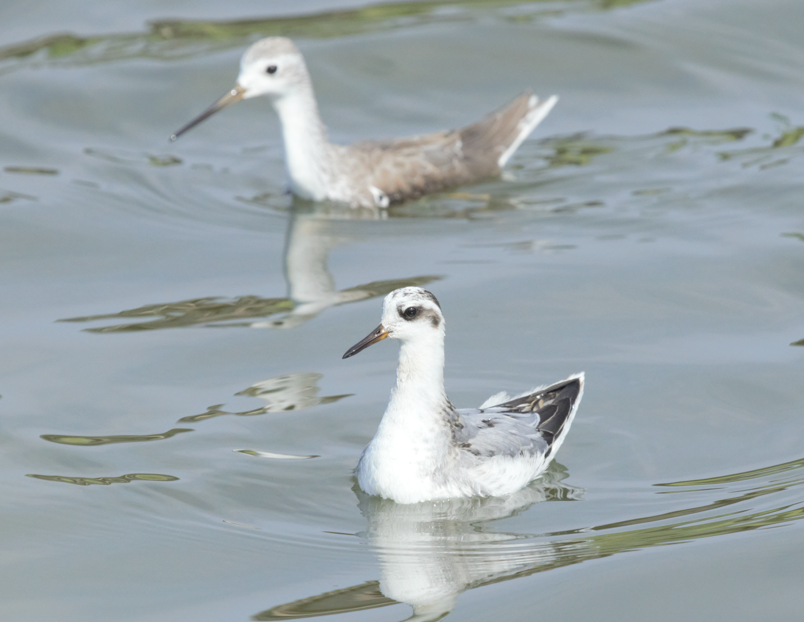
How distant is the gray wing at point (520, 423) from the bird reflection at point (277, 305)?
8.64 ft

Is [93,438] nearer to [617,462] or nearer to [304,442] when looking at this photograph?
[304,442]

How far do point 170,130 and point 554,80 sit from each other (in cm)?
522

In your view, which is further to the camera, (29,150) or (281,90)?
(29,150)

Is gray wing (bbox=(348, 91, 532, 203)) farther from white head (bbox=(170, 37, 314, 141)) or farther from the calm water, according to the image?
white head (bbox=(170, 37, 314, 141))

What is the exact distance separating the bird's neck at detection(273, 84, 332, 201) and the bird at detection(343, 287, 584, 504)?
5718 mm

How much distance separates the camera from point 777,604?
636cm

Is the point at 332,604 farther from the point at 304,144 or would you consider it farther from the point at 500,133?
the point at 500,133

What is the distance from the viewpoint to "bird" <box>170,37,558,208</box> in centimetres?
1297

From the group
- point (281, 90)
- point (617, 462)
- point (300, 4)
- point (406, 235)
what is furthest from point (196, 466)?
point (300, 4)

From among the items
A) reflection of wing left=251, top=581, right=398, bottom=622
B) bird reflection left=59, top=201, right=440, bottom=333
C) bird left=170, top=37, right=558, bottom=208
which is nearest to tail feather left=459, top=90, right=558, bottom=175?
bird left=170, top=37, right=558, bottom=208

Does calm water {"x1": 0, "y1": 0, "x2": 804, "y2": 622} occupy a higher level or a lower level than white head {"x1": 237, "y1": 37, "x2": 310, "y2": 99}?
lower

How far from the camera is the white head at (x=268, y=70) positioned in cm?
1295

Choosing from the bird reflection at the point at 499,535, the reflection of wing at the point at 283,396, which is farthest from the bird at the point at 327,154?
the bird reflection at the point at 499,535

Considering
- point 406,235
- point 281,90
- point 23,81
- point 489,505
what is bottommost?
point 489,505
